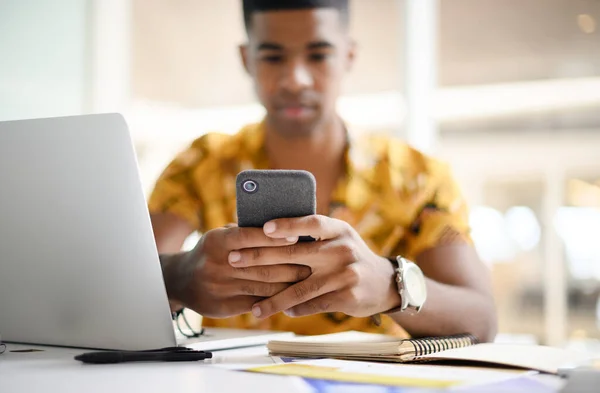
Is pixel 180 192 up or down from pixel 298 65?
down

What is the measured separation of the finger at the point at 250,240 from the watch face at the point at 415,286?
203 millimetres

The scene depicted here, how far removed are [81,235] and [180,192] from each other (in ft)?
2.26

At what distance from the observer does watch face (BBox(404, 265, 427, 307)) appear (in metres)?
0.96

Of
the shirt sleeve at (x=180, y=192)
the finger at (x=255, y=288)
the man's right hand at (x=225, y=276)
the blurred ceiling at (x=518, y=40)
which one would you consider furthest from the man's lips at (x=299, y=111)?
the blurred ceiling at (x=518, y=40)

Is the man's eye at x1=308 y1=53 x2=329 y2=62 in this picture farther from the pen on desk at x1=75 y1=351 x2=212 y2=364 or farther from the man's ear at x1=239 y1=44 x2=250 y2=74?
the pen on desk at x1=75 y1=351 x2=212 y2=364

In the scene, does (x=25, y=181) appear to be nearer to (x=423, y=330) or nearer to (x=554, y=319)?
(x=423, y=330)

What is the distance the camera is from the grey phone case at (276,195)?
817 millimetres

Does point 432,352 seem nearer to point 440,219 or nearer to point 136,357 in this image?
point 136,357

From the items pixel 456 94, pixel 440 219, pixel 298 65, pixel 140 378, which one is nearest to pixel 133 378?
pixel 140 378

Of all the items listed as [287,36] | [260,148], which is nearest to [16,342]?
[260,148]

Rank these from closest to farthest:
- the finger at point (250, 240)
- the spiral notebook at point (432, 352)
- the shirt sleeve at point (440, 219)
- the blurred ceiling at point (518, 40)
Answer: the spiral notebook at point (432, 352) < the finger at point (250, 240) < the shirt sleeve at point (440, 219) < the blurred ceiling at point (518, 40)

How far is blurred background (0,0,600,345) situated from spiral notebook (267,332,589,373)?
2389mm

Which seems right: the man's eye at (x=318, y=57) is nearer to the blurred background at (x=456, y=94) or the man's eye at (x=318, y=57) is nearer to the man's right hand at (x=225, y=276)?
the man's right hand at (x=225, y=276)

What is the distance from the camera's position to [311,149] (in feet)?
5.27
